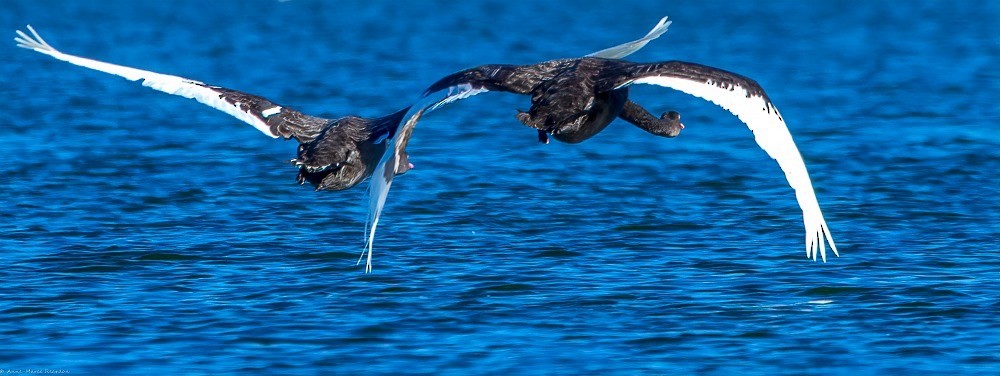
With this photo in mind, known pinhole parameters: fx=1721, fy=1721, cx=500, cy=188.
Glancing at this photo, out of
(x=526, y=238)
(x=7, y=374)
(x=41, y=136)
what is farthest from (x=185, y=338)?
(x=41, y=136)

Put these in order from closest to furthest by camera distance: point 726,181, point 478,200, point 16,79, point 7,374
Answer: point 7,374 → point 478,200 → point 726,181 → point 16,79

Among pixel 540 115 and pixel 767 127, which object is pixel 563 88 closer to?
pixel 540 115

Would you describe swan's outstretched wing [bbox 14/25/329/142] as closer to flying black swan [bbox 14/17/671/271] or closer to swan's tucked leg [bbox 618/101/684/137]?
flying black swan [bbox 14/17/671/271]

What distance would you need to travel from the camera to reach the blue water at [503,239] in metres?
11.3

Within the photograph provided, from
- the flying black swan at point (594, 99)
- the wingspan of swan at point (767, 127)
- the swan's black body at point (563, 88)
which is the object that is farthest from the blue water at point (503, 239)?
the swan's black body at point (563, 88)

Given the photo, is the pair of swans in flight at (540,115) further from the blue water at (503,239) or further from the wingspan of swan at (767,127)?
the blue water at (503,239)

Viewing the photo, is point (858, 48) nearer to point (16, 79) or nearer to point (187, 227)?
point (16, 79)

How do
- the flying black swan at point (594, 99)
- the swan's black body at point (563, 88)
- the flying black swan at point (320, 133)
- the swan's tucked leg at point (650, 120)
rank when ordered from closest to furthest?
the flying black swan at point (594, 99) → the swan's black body at point (563, 88) → the flying black swan at point (320, 133) → the swan's tucked leg at point (650, 120)

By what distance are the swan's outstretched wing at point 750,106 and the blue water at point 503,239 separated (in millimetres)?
1034

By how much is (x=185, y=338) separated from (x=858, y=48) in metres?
27.6

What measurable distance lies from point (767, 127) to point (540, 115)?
1.42m

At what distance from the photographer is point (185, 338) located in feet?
38.0

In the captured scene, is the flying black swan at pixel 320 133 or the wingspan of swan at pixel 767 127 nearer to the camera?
the wingspan of swan at pixel 767 127

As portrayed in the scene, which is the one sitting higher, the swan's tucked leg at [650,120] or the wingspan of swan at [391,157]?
the swan's tucked leg at [650,120]
